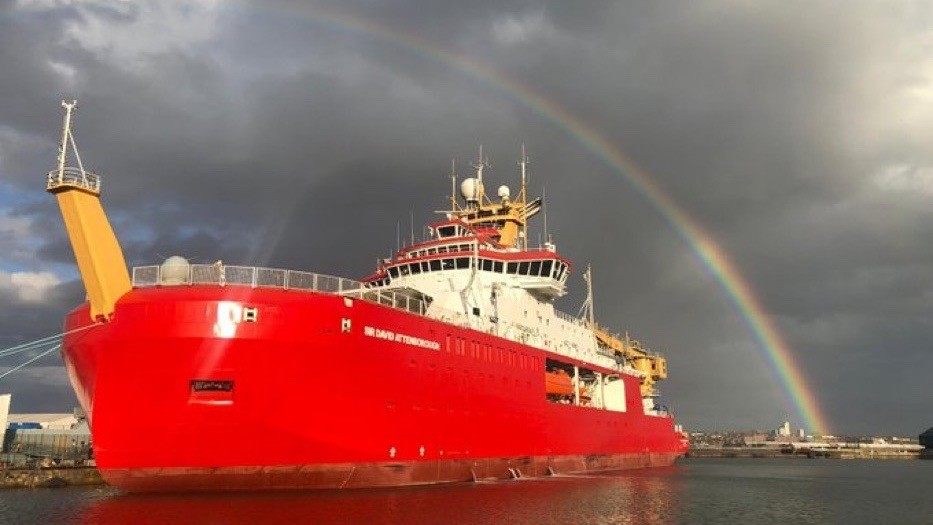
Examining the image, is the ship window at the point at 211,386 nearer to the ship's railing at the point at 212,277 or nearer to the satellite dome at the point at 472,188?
the ship's railing at the point at 212,277

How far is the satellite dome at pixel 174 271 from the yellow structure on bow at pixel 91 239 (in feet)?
4.24

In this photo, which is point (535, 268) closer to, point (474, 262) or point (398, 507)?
point (474, 262)

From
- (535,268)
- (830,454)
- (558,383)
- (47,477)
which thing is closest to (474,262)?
(535,268)

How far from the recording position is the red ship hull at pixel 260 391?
21547 mm

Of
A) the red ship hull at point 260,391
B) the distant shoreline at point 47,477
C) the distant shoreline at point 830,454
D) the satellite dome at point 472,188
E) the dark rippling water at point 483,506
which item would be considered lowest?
the distant shoreline at point 830,454

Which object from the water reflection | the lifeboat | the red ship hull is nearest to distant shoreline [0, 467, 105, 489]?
the water reflection

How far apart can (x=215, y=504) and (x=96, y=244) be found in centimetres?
967

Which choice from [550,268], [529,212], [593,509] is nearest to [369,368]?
[593,509]

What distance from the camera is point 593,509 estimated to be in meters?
24.7

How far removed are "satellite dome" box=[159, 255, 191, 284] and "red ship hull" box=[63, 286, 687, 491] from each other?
65cm

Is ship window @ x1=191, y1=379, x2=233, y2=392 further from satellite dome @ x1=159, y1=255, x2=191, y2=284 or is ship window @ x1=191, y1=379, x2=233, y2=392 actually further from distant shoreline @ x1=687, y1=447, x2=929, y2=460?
distant shoreline @ x1=687, y1=447, x2=929, y2=460

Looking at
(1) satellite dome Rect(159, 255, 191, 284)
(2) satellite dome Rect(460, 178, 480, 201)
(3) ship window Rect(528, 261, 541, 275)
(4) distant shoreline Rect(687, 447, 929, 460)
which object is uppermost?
(2) satellite dome Rect(460, 178, 480, 201)

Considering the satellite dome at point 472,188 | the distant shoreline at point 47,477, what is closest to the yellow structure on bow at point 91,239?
the distant shoreline at point 47,477

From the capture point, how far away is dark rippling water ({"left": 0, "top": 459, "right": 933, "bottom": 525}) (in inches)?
781
